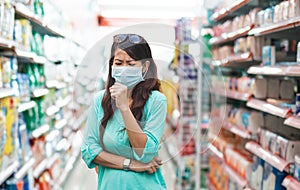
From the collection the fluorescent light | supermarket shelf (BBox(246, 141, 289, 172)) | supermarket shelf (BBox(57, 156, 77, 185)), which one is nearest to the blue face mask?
supermarket shelf (BBox(246, 141, 289, 172))

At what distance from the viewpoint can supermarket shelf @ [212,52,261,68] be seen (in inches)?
152

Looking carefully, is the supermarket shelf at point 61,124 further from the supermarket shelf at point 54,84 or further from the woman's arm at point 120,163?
the woman's arm at point 120,163

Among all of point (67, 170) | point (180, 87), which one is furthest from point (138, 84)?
point (67, 170)

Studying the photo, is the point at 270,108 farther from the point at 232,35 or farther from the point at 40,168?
the point at 40,168

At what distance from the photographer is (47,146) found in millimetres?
4520

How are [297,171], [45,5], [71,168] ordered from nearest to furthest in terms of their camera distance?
[297,171] → [45,5] → [71,168]

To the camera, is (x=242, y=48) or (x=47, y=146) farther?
(x=47, y=146)

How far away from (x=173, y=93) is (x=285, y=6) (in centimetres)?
141

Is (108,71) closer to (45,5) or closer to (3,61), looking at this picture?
(3,61)

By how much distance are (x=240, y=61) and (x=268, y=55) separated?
787 millimetres

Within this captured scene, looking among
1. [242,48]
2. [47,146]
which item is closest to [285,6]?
[242,48]

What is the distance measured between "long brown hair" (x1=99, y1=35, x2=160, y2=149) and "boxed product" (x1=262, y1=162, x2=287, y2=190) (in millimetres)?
1769

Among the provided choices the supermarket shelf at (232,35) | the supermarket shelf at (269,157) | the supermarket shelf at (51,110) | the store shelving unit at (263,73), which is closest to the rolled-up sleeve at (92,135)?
the store shelving unit at (263,73)

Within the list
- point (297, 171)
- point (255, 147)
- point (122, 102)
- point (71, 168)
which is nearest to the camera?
point (122, 102)
